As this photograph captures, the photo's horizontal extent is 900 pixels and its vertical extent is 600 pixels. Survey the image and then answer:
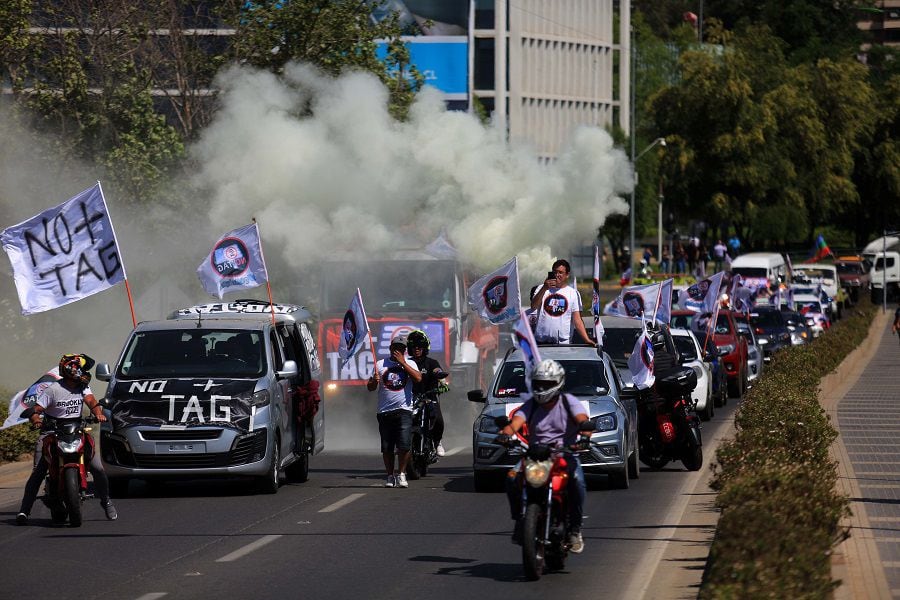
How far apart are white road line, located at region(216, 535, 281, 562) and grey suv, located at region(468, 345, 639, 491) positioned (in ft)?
10.9

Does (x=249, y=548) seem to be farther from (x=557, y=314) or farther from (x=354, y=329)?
(x=354, y=329)

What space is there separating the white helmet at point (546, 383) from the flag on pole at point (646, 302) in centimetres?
1438

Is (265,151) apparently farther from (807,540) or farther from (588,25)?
(588,25)

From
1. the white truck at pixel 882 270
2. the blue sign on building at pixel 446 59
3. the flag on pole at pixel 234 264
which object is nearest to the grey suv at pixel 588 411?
the flag on pole at pixel 234 264

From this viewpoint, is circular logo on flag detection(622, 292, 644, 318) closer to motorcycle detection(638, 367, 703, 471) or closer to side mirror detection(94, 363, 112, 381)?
motorcycle detection(638, 367, 703, 471)

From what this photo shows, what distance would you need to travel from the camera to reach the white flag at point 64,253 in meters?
18.0

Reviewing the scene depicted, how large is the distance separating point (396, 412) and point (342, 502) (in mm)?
1630

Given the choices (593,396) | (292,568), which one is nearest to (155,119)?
(593,396)

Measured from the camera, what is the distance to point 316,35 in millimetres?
33875

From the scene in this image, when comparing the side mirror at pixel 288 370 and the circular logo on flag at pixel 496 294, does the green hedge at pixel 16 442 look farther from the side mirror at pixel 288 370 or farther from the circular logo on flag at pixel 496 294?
the circular logo on flag at pixel 496 294

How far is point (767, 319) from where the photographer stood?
4231cm

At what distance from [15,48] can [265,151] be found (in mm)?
5322

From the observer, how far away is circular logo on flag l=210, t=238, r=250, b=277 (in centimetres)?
2194

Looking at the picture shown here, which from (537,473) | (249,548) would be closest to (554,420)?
(537,473)
